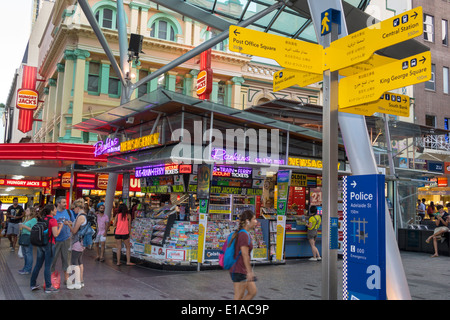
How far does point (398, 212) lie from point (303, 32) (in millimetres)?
9469

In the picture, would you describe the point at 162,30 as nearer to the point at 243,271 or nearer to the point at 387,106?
the point at 387,106

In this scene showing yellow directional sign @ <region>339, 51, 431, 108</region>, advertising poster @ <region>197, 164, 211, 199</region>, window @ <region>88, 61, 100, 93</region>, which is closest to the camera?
yellow directional sign @ <region>339, 51, 431, 108</region>

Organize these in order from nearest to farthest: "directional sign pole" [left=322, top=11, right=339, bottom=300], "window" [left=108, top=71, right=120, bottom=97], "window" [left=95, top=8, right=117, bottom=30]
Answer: "directional sign pole" [left=322, top=11, right=339, bottom=300] < "window" [left=95, top=8, right=117, bottom=30] < "window" [left=108, top=71, right=120, bottom=97]

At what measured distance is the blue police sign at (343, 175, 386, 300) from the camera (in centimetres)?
555

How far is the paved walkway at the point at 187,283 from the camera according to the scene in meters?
8.55

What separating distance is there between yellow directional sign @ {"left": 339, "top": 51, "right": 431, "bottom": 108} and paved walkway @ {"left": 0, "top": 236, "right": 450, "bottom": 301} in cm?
436

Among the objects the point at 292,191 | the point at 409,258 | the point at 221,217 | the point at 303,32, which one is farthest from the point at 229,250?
the point at 292,191

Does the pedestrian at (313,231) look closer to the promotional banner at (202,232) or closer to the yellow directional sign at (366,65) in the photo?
the promotional banner at (202,232)

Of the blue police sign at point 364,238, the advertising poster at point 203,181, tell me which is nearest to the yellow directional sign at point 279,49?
the blue police sign at point 364,238

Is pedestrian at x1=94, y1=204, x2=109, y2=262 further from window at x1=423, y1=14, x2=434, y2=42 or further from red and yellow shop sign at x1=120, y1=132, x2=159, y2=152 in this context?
window at x1=423, y1=14, x2=434, y2=42

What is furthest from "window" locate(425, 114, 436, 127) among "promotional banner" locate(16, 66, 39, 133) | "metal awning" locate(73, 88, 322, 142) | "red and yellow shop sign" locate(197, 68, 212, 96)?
"promotional banner" locate(16, 66, 39, 133)

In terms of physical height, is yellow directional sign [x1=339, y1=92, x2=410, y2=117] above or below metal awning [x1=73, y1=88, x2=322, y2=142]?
below

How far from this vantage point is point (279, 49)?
6527 mm
